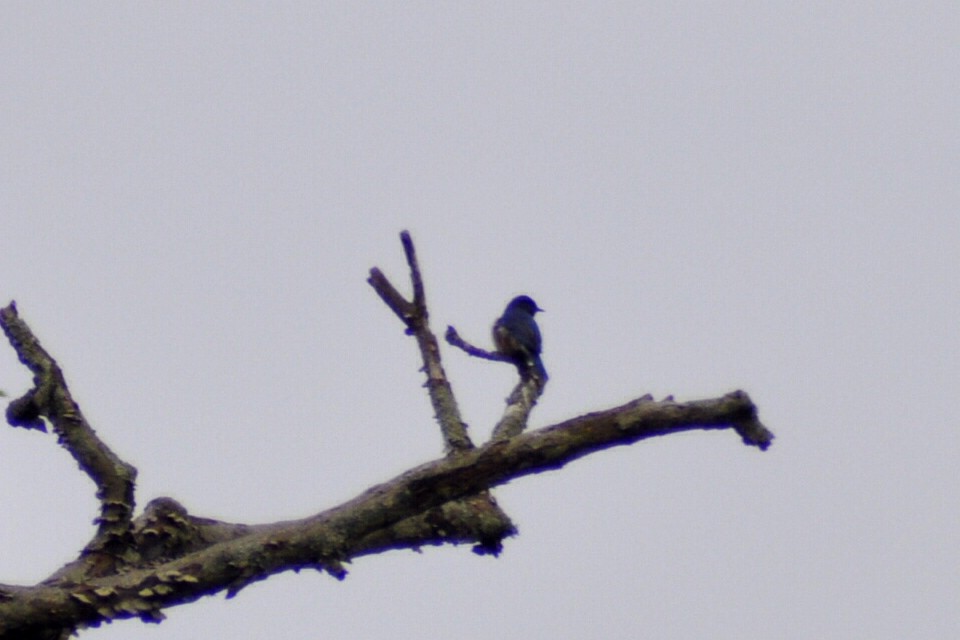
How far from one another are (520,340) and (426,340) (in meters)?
3.90

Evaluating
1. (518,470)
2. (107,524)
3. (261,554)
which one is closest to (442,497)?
(518,470)

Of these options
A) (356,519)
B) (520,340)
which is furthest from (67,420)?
(520,340)

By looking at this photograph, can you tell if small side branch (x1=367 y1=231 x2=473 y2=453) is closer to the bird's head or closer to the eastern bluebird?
the eastern bluebird

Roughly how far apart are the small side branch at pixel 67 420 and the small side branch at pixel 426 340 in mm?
1516

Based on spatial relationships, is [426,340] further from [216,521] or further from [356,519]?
[356,519]

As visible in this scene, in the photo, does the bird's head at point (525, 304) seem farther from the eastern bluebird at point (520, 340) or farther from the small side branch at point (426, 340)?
the small side branch at point (426, 340)

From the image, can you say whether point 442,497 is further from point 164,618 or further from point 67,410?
point 67,410

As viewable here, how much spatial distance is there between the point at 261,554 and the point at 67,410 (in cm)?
120

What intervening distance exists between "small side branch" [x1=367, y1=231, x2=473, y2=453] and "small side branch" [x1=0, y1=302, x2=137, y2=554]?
1516 mm

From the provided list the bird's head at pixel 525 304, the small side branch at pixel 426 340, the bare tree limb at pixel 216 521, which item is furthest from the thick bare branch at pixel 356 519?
the bird's head at pixel 525 304

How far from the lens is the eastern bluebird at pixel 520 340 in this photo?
7.85 m

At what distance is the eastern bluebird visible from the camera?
785 cm

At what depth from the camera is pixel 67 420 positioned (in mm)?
4922

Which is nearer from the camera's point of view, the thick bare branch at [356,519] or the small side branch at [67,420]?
the thick bare branch at [356,519]
